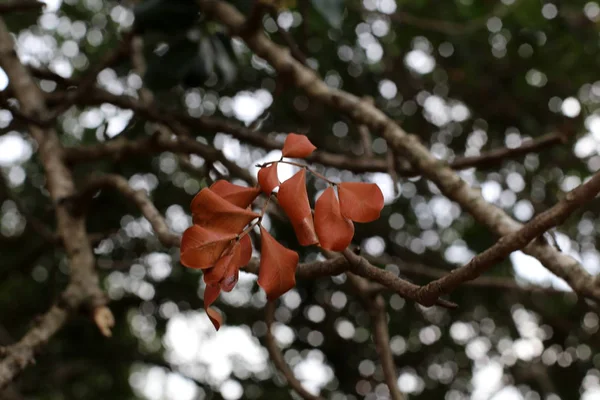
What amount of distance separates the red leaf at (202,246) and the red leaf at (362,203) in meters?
0.10

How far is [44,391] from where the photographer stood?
264cm

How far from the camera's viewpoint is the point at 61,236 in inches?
53.7

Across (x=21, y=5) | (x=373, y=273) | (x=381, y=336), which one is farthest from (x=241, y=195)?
(x=21, y=5)

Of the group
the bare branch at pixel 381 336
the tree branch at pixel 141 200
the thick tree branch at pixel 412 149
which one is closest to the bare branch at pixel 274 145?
the thick tree branch at pixel 412 149

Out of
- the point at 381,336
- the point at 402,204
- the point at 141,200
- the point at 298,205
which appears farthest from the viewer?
the point at 402,204

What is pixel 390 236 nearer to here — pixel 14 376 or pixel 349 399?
pixel 349 399

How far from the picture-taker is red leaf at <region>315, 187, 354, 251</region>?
55cm

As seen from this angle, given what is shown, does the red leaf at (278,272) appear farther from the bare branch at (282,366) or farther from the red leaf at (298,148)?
the bare branch at (282,366)

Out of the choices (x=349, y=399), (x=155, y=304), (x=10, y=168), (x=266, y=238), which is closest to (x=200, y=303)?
(x=155, y=304)

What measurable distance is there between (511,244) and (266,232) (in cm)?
20

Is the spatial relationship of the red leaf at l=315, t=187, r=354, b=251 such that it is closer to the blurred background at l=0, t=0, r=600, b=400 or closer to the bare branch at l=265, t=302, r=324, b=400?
the bare branch at l=265, t=302, r=324, b=400

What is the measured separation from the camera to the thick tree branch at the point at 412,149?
2.57 ft

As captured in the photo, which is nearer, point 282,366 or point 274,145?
point 282,366

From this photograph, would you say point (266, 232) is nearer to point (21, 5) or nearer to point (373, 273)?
point (373, 273)
